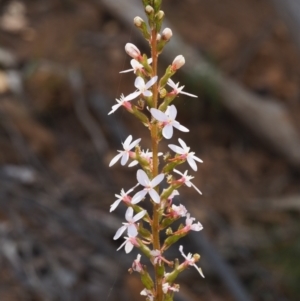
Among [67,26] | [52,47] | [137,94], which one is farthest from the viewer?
[67,26]

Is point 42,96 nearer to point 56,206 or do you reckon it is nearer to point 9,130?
point 9,130

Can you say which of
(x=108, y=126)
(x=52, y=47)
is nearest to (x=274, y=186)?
(x=108, y=126)

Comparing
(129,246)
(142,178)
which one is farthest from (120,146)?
(142,178)

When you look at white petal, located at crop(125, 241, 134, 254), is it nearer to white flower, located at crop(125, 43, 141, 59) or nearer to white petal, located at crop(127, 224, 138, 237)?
white petal, located at crop(127, 224, 138, 237)

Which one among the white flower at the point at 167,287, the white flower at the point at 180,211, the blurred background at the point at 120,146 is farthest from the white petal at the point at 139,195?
the blurred background at the point at 120,146

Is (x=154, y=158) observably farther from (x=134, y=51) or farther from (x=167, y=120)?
(x=134, y=51)

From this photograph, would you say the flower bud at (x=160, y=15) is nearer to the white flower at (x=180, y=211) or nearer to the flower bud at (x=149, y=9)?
the flower bud at (x=149, y=9)

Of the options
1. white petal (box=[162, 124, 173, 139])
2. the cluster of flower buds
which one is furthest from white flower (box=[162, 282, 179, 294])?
white petal (box=[162, 124, 173, 139])
